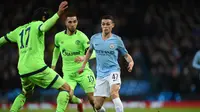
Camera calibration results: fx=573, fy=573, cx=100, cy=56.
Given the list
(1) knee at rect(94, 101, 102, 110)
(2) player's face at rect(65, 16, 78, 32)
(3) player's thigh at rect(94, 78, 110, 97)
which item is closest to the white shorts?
(3) player's thigh at rect(94, 78, 110, 97)

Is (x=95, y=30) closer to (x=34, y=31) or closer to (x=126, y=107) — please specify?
(x=126, y=107)

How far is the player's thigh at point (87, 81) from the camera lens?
12641 millimetres

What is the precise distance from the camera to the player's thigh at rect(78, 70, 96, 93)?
1264 centimetres

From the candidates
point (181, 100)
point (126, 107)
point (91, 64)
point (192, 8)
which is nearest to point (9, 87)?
point (91, 64)

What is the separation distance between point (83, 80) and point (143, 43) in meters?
8.58

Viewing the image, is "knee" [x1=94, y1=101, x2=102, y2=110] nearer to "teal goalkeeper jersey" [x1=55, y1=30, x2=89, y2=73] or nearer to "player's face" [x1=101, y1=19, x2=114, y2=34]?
"teal goalkeeper jersey" [x1=55, y1=30, x2=89, y2=73]

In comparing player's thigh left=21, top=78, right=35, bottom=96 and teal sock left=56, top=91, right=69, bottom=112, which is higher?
player's thigh left=21, top=78, right=35, bottom=96

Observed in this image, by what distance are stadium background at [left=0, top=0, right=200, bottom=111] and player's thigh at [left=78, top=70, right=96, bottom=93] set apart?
606 centimetres

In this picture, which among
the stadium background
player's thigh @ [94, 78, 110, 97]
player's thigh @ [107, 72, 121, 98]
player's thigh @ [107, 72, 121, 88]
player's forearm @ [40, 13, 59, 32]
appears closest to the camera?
player's forearm @ [40, 13, 59, 32]

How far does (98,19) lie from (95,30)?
883 mm

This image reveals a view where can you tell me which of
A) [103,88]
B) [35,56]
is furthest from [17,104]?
[103,88]

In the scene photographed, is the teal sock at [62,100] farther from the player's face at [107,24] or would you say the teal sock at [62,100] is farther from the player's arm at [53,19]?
the player's arm at [53,19]

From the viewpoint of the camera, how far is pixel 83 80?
12.7m

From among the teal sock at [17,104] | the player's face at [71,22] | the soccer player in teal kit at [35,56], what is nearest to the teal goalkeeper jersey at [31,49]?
the soccer player in teal kit at [35,56]
